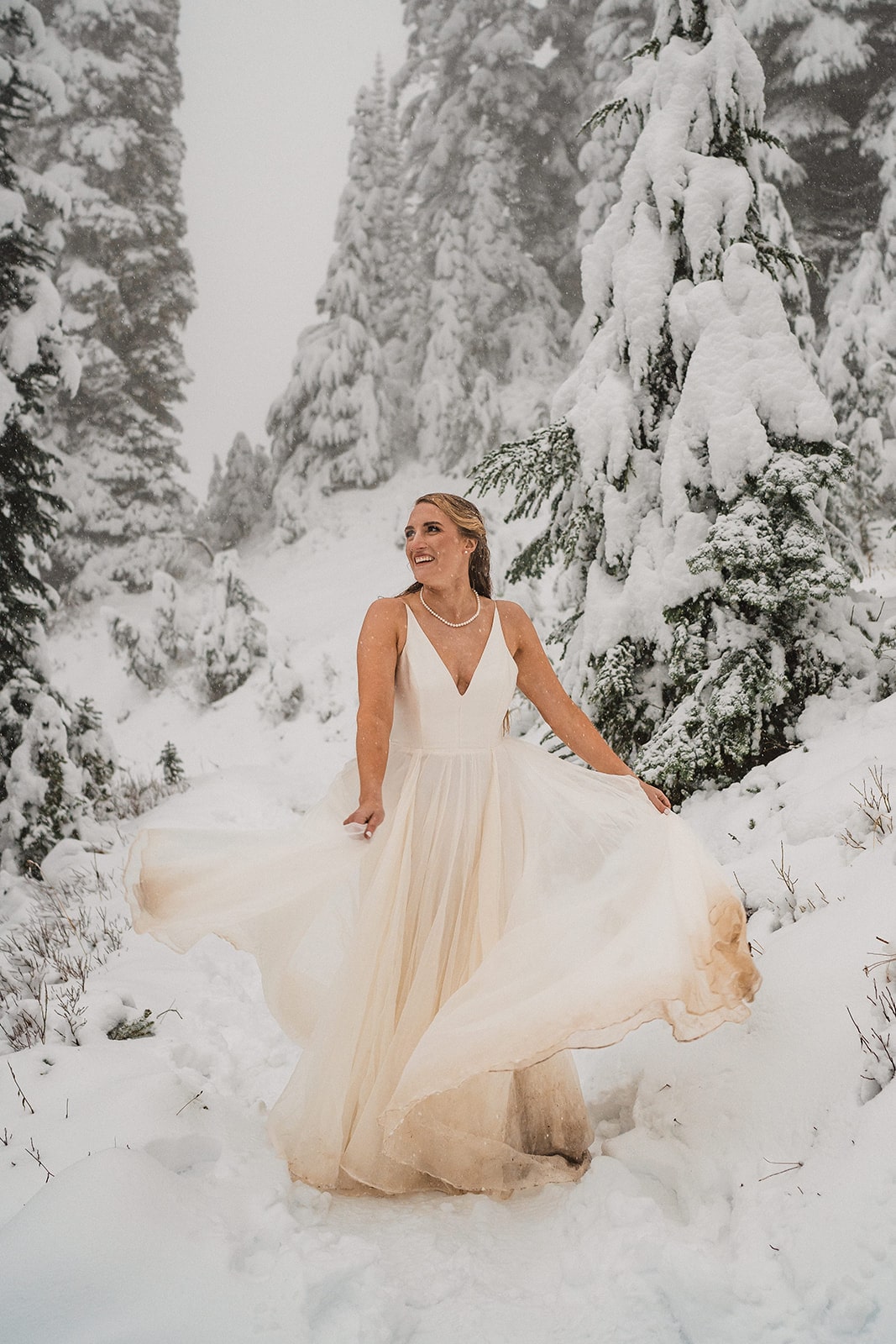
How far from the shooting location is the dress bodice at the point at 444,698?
2.46 meters

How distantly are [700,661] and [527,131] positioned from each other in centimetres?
2128

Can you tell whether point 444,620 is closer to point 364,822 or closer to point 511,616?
point 511,616

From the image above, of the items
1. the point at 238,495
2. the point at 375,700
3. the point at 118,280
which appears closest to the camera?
the point at 375,700

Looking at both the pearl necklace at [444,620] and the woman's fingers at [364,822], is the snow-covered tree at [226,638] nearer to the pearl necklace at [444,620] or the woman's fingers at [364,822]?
the pearl necklace at [444,620]

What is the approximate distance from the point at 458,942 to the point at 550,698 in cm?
94

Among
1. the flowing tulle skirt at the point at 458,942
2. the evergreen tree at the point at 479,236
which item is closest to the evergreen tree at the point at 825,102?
the evergreen tree at the point at 479,236

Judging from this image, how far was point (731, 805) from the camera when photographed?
426cm

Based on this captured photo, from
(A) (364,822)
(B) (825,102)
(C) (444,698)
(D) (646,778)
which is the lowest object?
(D) (646,778)

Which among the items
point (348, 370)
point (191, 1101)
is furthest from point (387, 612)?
point (348, 370)

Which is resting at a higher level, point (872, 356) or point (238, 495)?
point (238, 495)

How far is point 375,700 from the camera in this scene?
7.79 ft

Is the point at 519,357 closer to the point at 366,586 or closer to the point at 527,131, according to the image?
the point at 527,131

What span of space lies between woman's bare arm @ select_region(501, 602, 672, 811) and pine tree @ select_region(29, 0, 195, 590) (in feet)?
63.4

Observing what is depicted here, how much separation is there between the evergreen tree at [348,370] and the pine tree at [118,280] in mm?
3461
